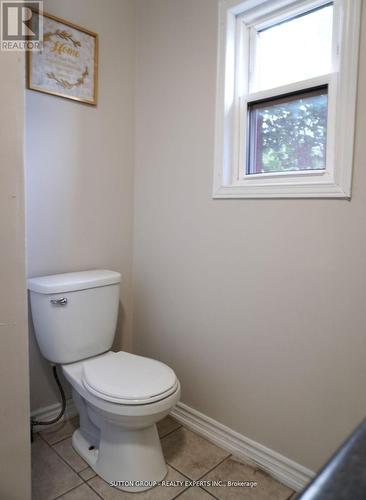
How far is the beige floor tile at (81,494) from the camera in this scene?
133 centimetres

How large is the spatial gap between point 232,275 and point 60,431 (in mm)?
1167

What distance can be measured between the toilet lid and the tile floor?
0.40m

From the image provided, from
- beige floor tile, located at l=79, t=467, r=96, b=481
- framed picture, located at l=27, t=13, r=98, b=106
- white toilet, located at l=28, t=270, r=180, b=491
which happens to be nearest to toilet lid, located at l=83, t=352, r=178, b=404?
white toilet, located at l=28, t=270, r=180, b=491

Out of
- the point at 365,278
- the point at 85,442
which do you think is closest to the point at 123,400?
the point at 85,442

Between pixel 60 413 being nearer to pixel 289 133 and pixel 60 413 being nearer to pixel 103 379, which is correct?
pixel 103 379

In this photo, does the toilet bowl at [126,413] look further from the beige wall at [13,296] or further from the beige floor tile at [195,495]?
the beige wall at [13,296]

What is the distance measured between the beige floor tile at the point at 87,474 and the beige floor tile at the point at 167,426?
38cm

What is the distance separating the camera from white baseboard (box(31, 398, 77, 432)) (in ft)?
5.69

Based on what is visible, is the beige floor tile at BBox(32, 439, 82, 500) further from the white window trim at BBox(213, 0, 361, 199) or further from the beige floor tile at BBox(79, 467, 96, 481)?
the white window trim at BBox(213, 0, 361, 199)

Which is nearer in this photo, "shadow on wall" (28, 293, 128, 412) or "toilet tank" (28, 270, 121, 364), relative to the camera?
"toilet tank" (28, 270, 121, 364)

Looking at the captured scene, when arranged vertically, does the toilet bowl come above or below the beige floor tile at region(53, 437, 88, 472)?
above

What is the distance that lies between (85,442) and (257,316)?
98cm

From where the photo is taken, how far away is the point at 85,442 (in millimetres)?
1609

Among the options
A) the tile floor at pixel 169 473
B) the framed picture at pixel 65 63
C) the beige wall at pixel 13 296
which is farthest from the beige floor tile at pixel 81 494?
the framed picture at pixel 65 63
